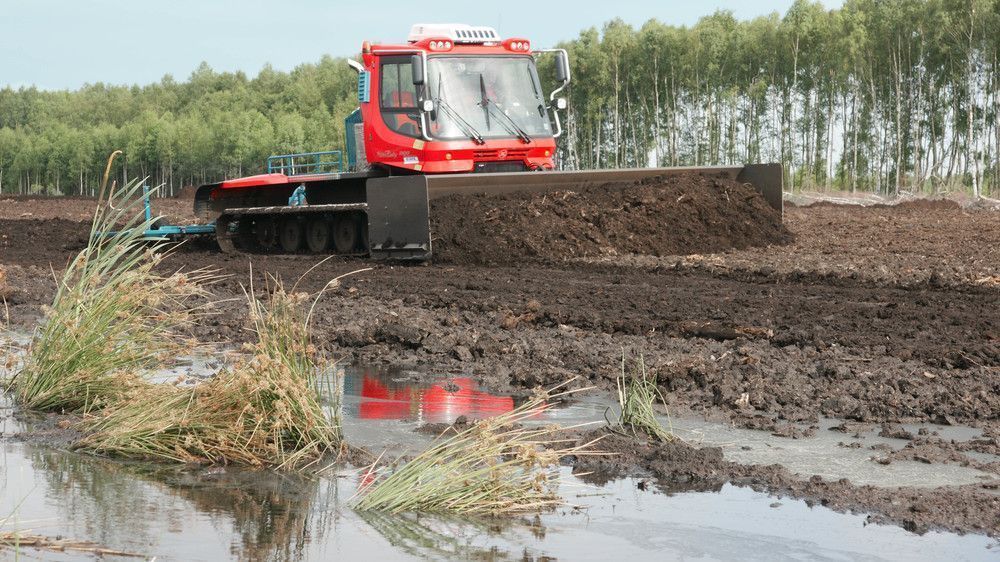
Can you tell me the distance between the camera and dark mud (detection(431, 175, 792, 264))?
16.7m

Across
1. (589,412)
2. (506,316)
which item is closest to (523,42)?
(506,316)

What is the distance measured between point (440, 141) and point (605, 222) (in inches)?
109

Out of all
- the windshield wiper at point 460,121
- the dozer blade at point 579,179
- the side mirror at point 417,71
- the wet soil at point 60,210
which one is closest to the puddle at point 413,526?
the dozer blade at point 579,179

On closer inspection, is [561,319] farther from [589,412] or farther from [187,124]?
[187,124]

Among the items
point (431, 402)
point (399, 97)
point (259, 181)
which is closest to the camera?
point (431, 402)

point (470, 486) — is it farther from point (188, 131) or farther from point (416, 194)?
point (188, 131)

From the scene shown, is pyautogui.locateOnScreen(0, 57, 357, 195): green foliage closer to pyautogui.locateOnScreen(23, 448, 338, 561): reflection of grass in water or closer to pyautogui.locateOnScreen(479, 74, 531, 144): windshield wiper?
pyautogui.locateOnScreen(479, 74, 531, 144): windshield wiper

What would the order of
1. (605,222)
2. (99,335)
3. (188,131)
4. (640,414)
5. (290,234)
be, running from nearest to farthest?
(640,414) → (99,335) → (605,222) → (290,234) → (188,131)

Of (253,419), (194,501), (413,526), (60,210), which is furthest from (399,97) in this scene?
(60,210)

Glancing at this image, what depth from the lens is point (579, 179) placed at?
17.8 metres

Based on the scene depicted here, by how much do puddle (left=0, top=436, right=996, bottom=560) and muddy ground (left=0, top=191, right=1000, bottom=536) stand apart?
33 cm

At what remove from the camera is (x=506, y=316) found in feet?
36.2

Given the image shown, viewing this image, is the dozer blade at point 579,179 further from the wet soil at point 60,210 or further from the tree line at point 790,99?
the tree line at point 790,99

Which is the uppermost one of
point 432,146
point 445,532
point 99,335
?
point 432,146
